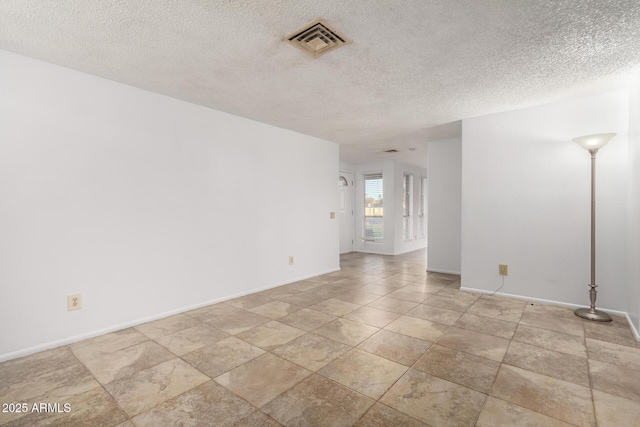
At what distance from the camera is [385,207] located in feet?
24.1

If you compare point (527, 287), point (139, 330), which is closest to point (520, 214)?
point (527, 287)

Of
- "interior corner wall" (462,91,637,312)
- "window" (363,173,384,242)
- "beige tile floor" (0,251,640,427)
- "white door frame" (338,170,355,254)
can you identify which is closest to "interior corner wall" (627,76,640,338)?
"interior corner wall" (462,91,637,312)

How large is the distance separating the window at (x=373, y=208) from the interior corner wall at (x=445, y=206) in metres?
2.06

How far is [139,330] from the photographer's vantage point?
282cm

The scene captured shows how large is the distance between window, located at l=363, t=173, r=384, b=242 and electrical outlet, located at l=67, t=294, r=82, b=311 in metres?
6.12

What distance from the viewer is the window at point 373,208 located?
7512 millimetres

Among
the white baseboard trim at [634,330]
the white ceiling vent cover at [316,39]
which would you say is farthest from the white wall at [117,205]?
the white baseboard trim at [634,330]

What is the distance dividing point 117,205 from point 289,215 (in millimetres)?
2325

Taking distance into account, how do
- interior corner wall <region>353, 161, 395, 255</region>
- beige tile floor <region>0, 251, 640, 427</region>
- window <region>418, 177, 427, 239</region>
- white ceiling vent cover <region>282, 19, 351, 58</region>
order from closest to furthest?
beige tile floor <region>0, 251, 640, 427</region>
white ceiling vent cover <region>282, 19, 351, 58</region>
interior corner wall <region>353, 161, 395, 255</region>
window <region>418, 177, 427, 239</region>

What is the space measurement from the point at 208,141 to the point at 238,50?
1522mm

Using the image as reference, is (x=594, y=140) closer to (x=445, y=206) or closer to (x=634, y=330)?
(x=634, y=330)

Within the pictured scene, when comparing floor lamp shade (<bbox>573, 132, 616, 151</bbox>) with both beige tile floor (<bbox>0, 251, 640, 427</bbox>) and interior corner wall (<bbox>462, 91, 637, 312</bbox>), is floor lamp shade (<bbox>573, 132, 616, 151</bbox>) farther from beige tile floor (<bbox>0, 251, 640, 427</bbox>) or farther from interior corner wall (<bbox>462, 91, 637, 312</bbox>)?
beige tile floor (<bbox>0, 251, 640, 427</bbox>)

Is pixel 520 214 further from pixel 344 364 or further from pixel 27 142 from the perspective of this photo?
pixel 27 142

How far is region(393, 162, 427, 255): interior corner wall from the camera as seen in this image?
7312 mm
